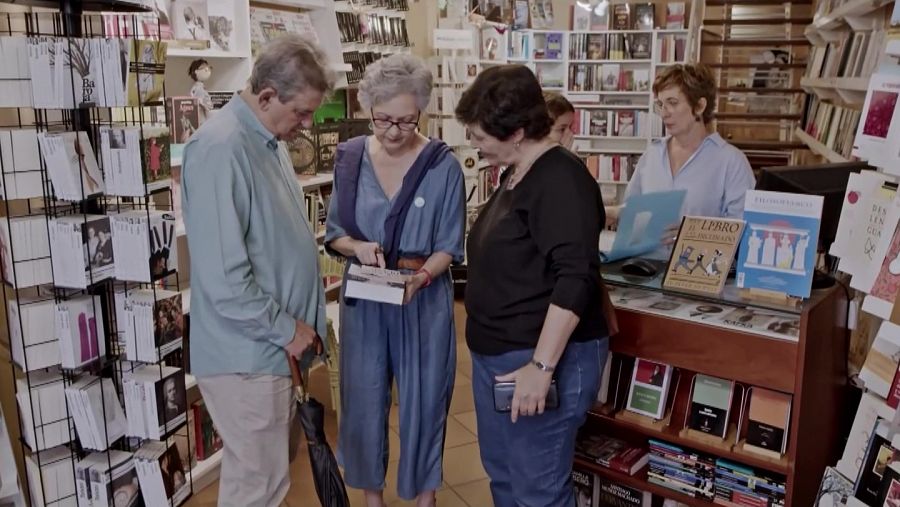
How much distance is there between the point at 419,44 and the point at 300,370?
3.90 metres

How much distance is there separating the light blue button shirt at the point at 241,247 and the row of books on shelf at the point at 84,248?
30cm

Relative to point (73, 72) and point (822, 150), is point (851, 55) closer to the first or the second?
point (822, 150)

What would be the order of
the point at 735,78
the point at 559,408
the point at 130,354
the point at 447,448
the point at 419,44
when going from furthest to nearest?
1. the point at 735,78
2. the point at 419,44
3. the point at 447,448
4. the point at 130,354
5. the point at 559,408

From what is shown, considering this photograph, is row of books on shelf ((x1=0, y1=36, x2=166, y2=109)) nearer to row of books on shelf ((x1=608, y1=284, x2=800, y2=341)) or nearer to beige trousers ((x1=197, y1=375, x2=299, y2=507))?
beige trousers ((x1=197, y1=375, x2=299, y2=507))

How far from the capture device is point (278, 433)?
196 cm

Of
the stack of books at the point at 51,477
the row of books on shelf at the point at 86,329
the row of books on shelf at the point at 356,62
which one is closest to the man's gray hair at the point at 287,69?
the row of books on shelf at the point at 86,329

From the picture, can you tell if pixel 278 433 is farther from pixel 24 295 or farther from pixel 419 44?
pixel 419 44

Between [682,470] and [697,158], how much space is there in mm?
1193

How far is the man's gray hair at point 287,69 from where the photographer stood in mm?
1834

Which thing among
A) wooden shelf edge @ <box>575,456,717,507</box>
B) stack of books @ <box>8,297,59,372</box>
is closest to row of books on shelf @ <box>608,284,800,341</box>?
wooden shelf edge @ <box>575,456,717,507</box>

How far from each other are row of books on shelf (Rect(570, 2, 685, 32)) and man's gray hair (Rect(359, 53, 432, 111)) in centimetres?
661

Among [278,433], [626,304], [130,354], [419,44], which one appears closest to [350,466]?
[278,433]

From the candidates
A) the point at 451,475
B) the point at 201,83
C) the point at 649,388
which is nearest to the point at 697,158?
the point at 649,388

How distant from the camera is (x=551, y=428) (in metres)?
1.93
